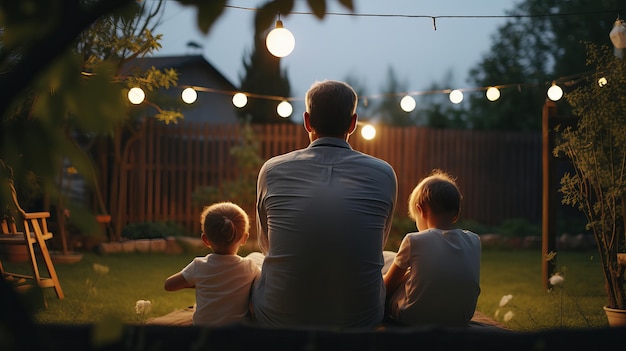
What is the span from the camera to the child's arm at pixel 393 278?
8.71 ft

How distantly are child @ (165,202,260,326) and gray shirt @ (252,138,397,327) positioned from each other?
0.36m

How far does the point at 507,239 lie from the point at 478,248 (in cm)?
812

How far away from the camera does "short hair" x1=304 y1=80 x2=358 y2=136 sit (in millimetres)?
2479

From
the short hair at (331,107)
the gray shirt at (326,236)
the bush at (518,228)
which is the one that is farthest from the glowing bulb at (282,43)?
the bush at (518,228)

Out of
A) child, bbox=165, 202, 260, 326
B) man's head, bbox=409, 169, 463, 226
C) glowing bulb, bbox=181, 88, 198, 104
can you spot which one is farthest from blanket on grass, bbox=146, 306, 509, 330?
glowing bulb, bbox=181, 88, 198, 104

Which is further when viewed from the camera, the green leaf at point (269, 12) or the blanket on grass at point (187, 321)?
the blanket on grass at point (187, 321)

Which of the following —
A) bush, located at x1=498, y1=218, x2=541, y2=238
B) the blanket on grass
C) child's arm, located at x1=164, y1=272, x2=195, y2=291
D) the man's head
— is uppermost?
the man's head

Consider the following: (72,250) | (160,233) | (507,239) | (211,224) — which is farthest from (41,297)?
(507,239)

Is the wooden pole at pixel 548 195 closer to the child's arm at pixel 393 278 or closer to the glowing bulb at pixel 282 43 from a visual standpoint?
the glowing bulb at pixel 282 43

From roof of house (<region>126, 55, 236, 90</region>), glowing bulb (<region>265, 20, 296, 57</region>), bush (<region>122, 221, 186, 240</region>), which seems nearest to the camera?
glowing bulb (<region>265, 20, 296, 57</region>)

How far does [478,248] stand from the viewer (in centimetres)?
261

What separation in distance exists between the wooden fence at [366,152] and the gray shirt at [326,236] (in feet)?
25.1

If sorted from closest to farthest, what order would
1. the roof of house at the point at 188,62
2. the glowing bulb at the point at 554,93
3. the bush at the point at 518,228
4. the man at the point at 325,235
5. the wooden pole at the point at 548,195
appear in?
the man at the point at 325,235, the wooden pole at the point at 548,195, the glowing bulb at the point at 554,93, the bush at the point at 518,228, the roof of house at the point at 188,62

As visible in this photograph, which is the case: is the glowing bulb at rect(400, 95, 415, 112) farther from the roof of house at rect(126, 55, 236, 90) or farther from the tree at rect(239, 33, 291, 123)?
the roof of house at rect(126, 55, 236, 90)
